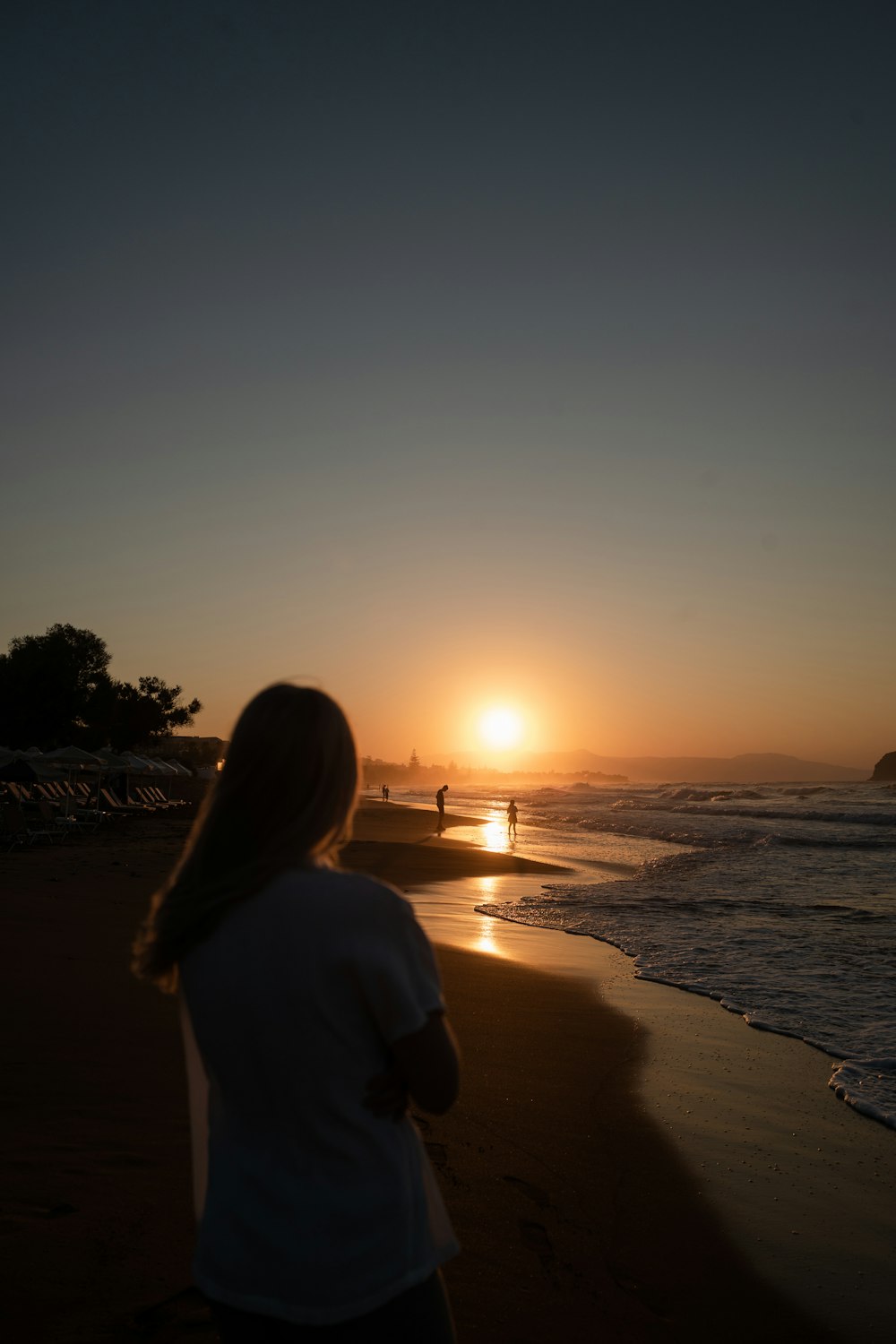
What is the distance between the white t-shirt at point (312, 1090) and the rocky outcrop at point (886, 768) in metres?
135

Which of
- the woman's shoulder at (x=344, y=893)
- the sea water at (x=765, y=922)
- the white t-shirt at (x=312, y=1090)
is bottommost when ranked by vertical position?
the sea water at (x=765, y=922)

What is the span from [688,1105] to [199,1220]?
458 cm

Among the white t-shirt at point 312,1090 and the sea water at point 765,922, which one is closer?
the white t-shirt at point 312,1090

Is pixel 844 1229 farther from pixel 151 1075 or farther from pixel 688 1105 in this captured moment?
pixel 151 1075

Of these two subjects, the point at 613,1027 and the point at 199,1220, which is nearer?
the point at 199,1220

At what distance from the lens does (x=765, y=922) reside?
12242mm

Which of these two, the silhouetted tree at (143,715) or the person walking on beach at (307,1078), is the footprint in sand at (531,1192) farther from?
the silhouetted tree at (143,715)

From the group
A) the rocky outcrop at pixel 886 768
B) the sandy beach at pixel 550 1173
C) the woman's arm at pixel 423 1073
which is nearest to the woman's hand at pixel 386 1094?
the woman's arm at pixel 423 1073

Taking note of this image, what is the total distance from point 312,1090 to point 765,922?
12.0 meters

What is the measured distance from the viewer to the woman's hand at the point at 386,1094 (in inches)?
61.1

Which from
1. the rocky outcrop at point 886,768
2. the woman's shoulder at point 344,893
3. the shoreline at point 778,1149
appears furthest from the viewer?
the rocky outcrop at point 886,768

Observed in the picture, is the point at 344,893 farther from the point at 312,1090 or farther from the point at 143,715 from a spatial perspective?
the point at 143,715

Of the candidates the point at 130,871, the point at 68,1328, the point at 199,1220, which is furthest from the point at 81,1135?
the point at 130,871

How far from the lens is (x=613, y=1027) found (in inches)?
281
